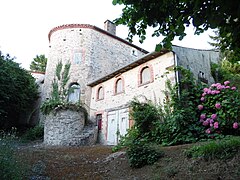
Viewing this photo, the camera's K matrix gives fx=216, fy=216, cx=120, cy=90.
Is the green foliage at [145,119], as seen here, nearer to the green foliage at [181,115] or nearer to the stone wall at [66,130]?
the green foliage at [181,115]

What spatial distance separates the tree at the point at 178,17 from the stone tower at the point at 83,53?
1174 centimetres

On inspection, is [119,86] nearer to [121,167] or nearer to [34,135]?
[34,135]

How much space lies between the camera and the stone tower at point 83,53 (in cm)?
1559

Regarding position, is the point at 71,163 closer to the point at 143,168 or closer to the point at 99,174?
the point at 99,174

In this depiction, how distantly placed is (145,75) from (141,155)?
19.4 ft

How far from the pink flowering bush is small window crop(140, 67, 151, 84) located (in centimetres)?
316

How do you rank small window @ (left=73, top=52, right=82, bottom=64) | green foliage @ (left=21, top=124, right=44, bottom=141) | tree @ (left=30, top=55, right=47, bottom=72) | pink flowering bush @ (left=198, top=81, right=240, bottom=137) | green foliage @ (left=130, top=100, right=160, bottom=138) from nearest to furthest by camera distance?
pink flowering bush @ (left=198, top=81, right=240, bottom=137)
green foliage @ (left=130, top=100, right=160, bottom=138)
green foliage @ (left=21, top=124, right=44, bottom=141)
small window @ (left=73, top=52, right=82, bottom=64)
tree @ (left=30, top=55, right=47, bottom=72)

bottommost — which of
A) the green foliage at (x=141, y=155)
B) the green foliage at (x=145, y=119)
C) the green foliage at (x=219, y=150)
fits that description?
the green foliage at (x=141, y=155)

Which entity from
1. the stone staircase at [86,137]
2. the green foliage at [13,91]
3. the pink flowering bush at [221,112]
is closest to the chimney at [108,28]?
the green foliage at [13,91]

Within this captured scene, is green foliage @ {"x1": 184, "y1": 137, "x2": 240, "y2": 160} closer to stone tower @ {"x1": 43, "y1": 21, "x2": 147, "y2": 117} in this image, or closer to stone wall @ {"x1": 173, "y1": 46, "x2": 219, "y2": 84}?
stone wall @ {"x1": 173, "y1": 46, "x2": 219, "y2": 84}

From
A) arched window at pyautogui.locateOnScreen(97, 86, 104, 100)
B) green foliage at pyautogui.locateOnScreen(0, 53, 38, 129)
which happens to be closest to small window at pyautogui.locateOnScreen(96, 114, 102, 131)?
arched window at pyautogui.locateOnScreen(97, 86, 104, 100)

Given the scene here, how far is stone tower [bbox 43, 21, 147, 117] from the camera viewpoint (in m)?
15.6

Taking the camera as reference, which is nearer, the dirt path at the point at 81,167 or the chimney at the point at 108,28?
the dirt path at the point at 81,167

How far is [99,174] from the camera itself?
5.79 m
